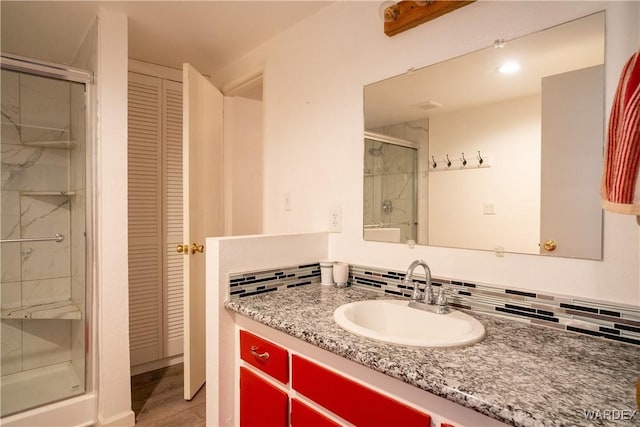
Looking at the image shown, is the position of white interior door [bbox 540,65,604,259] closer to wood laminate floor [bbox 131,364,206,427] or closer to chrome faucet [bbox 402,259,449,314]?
chrome faucet [bbox 402,259,449,314]

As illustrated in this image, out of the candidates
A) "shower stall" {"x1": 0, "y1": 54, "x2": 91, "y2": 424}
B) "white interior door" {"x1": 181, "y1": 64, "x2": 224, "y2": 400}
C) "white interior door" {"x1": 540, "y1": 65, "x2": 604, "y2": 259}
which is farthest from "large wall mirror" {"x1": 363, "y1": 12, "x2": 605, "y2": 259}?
"shower stall" {"x1": 0, "y1": 54, "x2": 91, "y2": 424}

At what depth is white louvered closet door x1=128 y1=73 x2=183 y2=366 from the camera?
255 cm

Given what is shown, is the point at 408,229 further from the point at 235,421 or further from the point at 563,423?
the point at 235,421

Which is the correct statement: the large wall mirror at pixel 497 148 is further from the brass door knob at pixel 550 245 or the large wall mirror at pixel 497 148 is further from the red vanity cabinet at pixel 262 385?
the red vanity cabinet at pixel 262 385

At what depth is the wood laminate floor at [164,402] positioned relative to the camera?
2.00 m

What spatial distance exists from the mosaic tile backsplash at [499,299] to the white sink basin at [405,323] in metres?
0.11

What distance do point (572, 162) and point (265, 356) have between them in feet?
3.94

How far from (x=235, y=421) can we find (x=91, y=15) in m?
2.22

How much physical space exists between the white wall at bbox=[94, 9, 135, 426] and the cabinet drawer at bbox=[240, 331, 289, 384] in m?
0.94

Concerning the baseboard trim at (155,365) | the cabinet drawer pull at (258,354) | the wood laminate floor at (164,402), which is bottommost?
the wood laminate floor at (164,402)

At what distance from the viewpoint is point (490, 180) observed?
4.20 feet

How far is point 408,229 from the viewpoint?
60.2 inches

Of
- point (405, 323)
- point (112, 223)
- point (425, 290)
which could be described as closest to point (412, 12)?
point (425, 290)

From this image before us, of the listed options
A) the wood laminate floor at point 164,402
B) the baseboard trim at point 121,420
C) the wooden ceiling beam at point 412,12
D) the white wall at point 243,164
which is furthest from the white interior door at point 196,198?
the wooden ceiling beam at point 412,12
